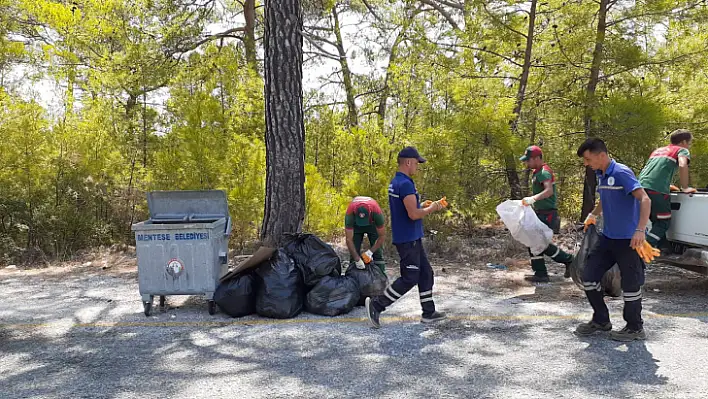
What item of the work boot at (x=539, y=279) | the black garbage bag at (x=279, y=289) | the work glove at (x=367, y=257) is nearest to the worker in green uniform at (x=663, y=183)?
the work boot at (x=539, y=279)

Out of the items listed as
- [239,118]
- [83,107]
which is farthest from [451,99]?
[83,107]

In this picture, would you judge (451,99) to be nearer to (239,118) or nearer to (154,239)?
(239,118)

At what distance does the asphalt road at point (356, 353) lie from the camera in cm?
344

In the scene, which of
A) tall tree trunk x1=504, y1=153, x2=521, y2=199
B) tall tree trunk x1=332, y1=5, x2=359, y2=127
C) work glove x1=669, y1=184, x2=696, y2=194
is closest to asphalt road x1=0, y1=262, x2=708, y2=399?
work glove x1=669, y1=184, x2=696, y2=194

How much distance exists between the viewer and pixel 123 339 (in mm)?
4582

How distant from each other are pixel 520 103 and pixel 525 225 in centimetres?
387

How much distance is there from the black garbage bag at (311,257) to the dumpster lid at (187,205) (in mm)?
881

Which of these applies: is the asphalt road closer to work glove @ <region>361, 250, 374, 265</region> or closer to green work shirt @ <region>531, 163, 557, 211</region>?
work glove @ <region>361, 250, 374, 265</region>

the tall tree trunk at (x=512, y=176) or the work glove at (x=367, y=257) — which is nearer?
the work glove at (x=367, y=257)

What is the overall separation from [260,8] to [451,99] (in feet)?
24.4

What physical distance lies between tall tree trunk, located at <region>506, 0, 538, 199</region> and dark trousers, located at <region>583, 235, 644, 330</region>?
179 inches

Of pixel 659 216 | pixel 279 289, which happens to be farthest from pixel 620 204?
pixel 279 289

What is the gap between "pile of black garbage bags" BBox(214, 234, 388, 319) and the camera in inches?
201

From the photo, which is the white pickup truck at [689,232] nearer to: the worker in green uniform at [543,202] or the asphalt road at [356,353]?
the asphalt road at [356,353]
